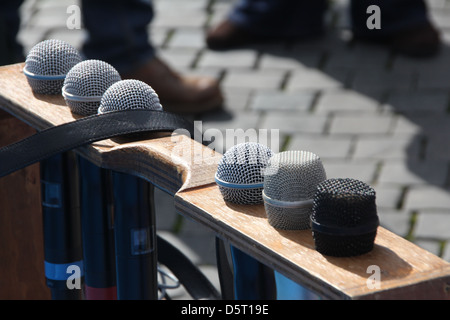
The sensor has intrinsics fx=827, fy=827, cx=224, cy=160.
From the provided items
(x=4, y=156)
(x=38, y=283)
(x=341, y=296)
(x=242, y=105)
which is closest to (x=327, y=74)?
(x=242, y=105)

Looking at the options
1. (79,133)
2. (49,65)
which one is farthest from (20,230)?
(79,133)

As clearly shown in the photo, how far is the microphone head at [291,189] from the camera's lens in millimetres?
1154

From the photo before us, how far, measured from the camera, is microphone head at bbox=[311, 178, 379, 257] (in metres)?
1.07

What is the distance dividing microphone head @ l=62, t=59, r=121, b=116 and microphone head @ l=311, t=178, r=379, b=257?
607 mm

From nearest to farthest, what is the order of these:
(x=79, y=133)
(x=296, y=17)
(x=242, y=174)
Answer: (x=242, y=174) < (x=79, y=133) < (x=296, y=17)

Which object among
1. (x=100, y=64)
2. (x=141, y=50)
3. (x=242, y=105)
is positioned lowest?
(x=242, y=105)

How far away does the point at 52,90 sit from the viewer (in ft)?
5.56

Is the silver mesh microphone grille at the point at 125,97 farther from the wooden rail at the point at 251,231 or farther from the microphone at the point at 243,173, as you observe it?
the microphone at the point at 243,173

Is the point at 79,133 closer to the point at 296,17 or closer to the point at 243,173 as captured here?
the point at 243,173

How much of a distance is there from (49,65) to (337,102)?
280 centimetres

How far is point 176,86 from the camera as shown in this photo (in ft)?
14.1

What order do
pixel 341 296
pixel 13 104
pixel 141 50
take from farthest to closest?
1. pixel 141 50
2. pixel 13 104
3. pixel 341 296

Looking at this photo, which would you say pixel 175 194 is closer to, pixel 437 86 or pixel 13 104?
pixel 13 104
